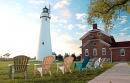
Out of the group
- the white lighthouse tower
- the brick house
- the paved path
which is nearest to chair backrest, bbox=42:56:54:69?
the paved path

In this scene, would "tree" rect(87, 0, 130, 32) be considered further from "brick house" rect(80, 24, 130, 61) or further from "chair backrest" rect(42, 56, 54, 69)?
"brick house" rect(80, 24, 130, 61)

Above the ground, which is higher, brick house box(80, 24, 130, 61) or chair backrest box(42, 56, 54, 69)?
brick house box(80, 24, 130, 61)

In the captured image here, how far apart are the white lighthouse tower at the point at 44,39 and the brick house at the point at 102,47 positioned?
780cm

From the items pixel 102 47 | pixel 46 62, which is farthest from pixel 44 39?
pixel 46 62

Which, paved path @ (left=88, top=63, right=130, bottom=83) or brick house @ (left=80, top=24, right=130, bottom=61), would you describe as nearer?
paved path @ (left=88, top=63, right=130, bottom=83)

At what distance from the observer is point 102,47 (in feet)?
110

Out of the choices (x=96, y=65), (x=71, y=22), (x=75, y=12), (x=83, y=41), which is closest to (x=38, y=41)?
(x=83, y=41)

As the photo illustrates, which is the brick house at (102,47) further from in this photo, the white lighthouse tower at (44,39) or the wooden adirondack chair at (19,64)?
the wooden adirondack chair at (19,64)

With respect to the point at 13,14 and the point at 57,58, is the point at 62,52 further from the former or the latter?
the point at 13,14

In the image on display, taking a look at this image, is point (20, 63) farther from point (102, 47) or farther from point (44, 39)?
point (44, 39)

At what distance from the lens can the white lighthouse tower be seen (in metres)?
38.6

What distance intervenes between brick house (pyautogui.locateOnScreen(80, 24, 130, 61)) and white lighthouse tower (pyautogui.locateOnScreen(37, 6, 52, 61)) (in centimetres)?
780

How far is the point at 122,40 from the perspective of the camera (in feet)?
120

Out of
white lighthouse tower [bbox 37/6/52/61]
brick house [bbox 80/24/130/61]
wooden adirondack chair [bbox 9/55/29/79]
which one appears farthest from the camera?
white lighthouse tower [bbox 37/6/52/61]
